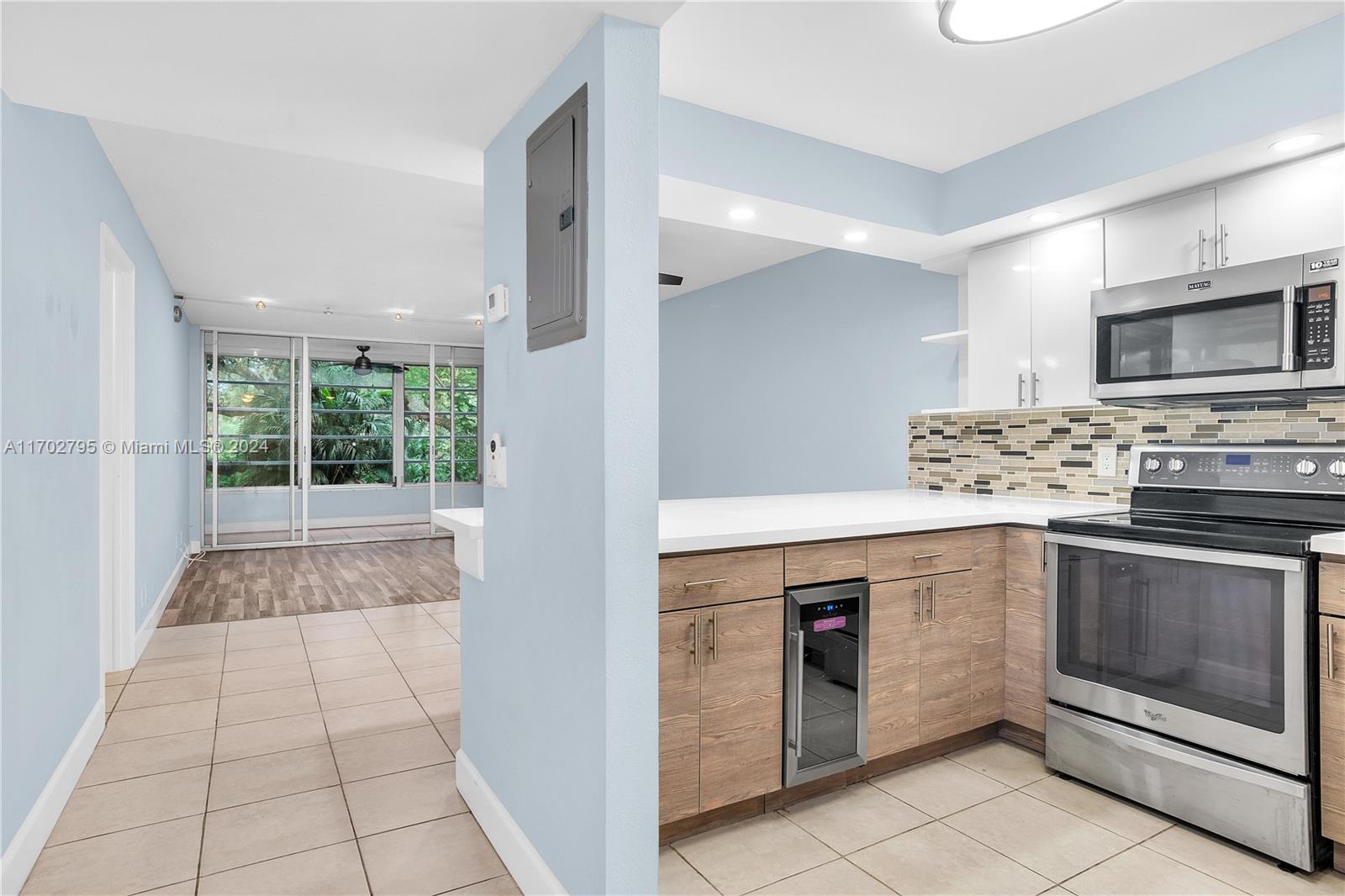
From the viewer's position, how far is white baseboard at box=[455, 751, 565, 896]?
183cm

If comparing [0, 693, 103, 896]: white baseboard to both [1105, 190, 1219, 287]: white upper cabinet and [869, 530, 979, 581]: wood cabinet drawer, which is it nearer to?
[869, 530, 979, 581]: wood cabinet drawer

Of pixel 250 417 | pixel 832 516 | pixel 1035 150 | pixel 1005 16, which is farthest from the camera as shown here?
pixel 250 417

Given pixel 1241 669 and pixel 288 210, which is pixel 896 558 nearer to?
pixel 1241 669

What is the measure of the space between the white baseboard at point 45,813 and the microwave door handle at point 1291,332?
3836 millimetres

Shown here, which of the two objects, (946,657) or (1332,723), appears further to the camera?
(946,657)

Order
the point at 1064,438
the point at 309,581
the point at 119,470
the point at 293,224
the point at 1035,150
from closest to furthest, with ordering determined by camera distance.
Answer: the point at 1035,150
the point at 1064,438
the point at 119,470
the point at 293,224
the point at 309,581

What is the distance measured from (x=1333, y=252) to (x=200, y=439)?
8.90 m

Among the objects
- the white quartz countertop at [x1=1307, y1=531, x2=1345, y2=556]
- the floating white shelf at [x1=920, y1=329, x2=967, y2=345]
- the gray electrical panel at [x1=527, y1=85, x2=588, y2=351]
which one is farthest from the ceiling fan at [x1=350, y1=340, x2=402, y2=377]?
the white quartz countertop at [x1=1307, y1=531, x2=1345, y2=556]

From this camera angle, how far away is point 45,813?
84.6 inches

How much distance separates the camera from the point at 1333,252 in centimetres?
217

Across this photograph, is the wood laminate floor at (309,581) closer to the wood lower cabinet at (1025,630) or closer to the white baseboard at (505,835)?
the white baseboard at (505,835)

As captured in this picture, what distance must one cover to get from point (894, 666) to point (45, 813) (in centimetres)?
263

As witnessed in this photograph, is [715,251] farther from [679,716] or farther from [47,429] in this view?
[47,429]

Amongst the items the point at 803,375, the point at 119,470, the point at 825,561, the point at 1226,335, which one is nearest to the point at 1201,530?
the point at 1226,335
